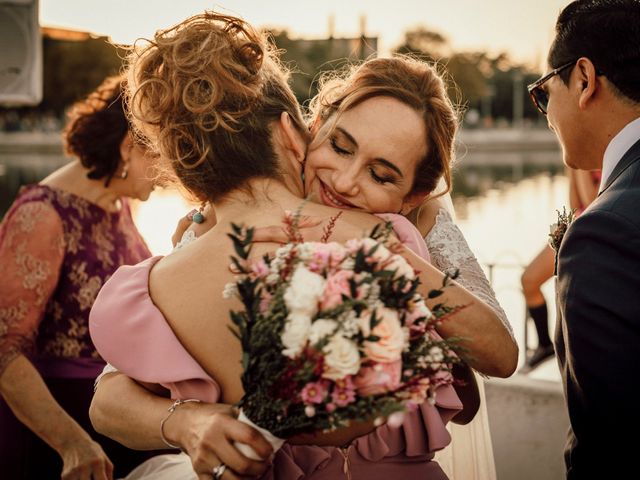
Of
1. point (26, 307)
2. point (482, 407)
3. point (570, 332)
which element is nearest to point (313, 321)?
point (570, 332)

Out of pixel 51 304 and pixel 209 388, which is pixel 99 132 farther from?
pixel 209 388

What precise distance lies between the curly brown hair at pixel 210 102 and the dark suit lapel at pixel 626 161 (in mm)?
1046

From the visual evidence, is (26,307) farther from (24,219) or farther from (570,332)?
(570,332)

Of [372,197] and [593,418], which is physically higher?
[372,197]

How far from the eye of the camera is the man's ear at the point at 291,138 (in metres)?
2.03

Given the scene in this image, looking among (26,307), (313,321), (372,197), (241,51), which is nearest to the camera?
(313,321)

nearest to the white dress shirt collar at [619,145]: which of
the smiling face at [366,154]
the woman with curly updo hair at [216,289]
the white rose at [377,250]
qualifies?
the smiling face at [366,154]

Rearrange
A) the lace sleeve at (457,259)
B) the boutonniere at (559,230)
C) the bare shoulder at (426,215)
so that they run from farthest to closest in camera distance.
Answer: the boutonniere at (559,230), the bare shoulder at (426,215), the lace sleeve at (457,259)

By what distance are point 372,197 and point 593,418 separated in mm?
953

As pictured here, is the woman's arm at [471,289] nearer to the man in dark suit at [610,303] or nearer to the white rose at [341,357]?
the man in dark suit at [610,303]

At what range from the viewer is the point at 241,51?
6.79ft

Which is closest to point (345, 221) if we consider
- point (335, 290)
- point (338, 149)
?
point (335, 290)

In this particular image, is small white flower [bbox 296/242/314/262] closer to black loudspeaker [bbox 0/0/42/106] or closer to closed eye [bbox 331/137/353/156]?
closed eye [bbox 331/137/353/156]

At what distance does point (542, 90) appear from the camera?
8.71 ft
